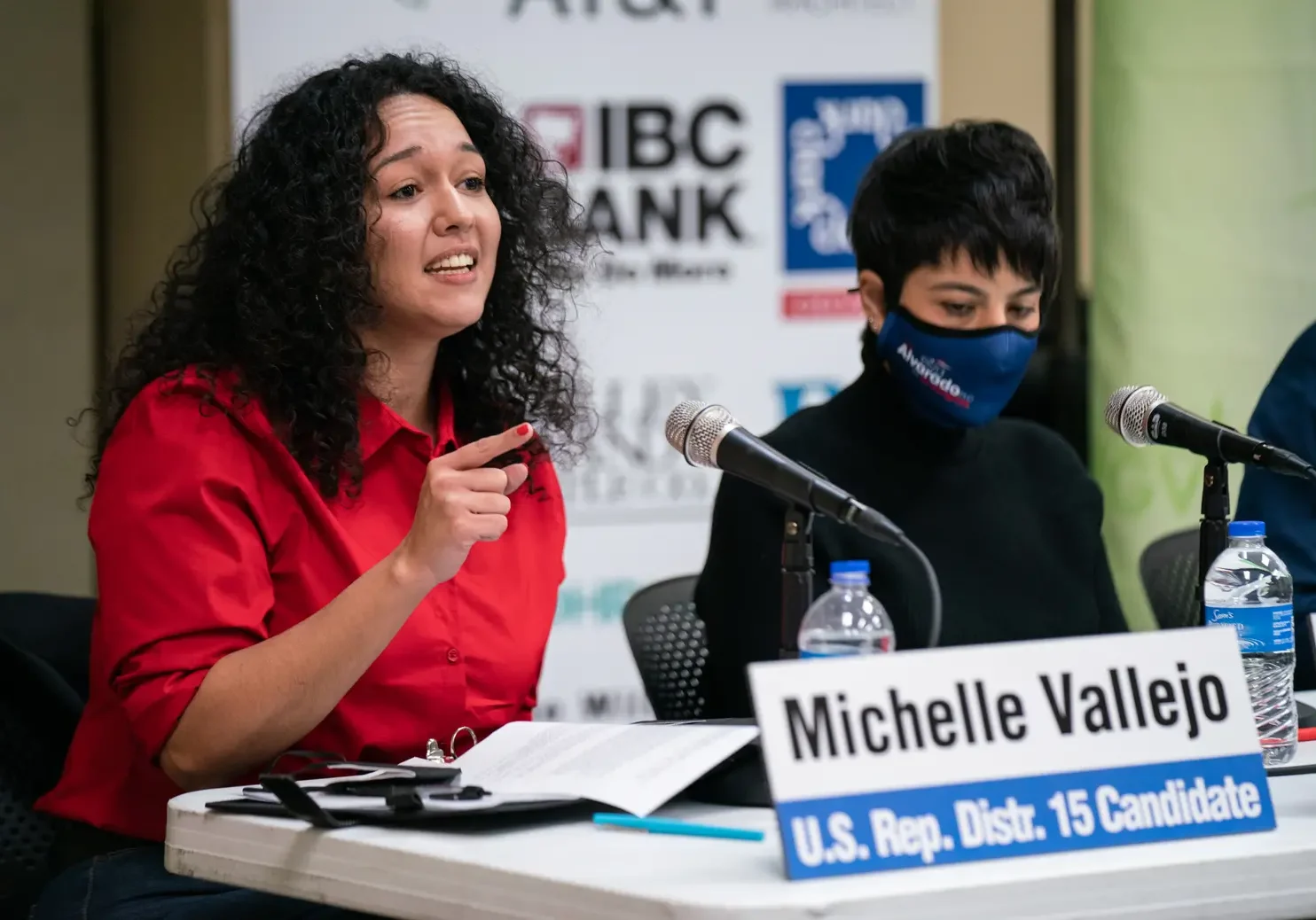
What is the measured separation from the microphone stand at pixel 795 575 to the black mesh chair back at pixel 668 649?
2.58 ft

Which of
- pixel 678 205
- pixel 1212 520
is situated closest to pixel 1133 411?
pixel 1212 520

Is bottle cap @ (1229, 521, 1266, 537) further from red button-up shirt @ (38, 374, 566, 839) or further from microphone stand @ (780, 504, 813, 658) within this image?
red button-up shirt @ (38, 374, 566, 839)

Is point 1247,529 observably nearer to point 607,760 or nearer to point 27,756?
point 607,760

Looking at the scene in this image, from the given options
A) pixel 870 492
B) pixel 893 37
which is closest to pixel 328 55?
pixel 893 37

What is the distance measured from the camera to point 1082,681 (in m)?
1.24

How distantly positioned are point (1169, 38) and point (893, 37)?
599 millimetres

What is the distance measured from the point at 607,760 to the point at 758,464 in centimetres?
30

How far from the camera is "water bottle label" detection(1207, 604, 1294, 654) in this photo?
5.25 ft

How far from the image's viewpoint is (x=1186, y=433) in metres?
1.71

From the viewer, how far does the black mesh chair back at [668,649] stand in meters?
2.25

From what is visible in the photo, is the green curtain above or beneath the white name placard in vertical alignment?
above

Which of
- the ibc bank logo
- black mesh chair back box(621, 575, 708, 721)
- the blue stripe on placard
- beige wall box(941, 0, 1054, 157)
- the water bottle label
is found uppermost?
beige wall box(941, 0, 1054, 157)

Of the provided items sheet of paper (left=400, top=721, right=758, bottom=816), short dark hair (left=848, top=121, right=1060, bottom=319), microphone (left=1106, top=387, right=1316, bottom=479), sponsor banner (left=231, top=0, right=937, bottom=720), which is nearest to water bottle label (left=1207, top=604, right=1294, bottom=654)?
microphone (left=1106, top=387, right=1316, bottom=479)

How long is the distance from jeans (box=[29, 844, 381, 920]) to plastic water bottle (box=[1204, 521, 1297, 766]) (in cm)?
92
